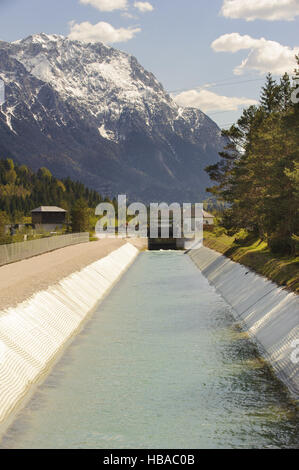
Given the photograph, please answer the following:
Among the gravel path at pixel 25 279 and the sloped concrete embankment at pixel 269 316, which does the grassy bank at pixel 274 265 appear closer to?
the sloped concrete embankment at pixel 269 316

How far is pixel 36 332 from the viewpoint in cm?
2698

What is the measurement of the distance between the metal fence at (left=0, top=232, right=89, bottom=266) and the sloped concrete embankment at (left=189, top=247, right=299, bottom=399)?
20.6 m

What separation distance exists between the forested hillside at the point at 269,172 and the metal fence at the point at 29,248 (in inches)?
953

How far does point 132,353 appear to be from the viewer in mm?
27359

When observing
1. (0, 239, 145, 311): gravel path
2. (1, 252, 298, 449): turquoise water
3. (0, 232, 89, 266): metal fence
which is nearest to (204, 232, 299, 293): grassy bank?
(1, 252, 298, 449): turquoise water

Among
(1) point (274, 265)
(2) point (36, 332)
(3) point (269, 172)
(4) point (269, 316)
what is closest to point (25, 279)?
(2) point (36, 332)

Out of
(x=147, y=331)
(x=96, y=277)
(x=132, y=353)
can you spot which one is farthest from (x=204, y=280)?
(x=132, y=353)

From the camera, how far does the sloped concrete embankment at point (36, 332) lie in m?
19.7

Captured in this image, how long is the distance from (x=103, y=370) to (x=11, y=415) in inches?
273

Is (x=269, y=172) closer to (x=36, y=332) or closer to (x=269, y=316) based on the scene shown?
(x=269, y=316)

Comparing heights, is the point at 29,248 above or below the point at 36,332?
above

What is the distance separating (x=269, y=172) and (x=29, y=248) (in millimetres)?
31126

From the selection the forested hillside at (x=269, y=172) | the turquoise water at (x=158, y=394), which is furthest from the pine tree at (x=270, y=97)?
the turquoise water at (x=158, y=394)
